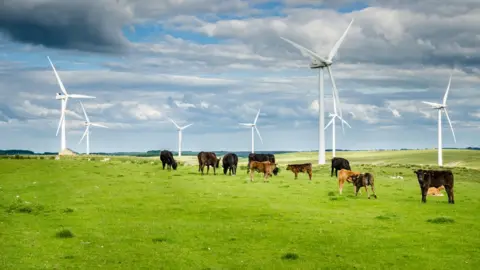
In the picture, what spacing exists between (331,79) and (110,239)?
6437 cm

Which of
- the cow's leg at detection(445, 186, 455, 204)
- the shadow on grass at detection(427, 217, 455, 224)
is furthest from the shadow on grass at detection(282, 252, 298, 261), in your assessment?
the cow's leg at detection(445, 186, 455, 204)

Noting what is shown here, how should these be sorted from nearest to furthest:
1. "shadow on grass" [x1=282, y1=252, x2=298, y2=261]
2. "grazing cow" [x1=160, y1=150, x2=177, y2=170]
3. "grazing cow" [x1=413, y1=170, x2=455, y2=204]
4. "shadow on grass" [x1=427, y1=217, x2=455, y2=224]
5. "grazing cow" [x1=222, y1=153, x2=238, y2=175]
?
"shadow on grass" [x1=282, y1=252, x2=298, y2=261] → "shadow on grass" [x1=427, y1=217, x2=455, y2=224] → "grazing cow" [x1=413, y1=170, x2=455, y2=204] → "grazing cow" [x1=222, y1=153, x2=238, y2=175] → "grazing cow" [x1=160, y1=150, x2=177, y2=170]

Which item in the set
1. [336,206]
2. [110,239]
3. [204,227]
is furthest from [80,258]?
[336,206]

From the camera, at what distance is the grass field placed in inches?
619

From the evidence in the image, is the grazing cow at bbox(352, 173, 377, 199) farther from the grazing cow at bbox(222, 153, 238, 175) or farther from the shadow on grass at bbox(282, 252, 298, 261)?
the grazing cow at bbox(222, 153, 238, 175)

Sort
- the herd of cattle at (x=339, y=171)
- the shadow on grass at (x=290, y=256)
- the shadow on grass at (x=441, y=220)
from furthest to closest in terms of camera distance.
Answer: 1. the herd of cattle at (x=339, y=171)
2. the shadow on grass at (x=441, y=220)
3. the shadow on grass at (x=290, y=256)

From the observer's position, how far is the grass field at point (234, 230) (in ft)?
51.6

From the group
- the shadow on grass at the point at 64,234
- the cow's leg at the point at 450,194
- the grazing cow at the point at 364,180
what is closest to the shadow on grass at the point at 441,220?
the cow's leg at the point at 450,194

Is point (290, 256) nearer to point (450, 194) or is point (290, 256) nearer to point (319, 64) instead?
point (450, 194)

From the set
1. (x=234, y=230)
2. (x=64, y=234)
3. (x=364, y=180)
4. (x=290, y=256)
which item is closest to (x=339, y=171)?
(x=364, y=180)

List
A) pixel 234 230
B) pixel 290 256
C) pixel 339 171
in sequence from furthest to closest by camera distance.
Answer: pixel 339 171
pixel 234 230
pixel 290 256

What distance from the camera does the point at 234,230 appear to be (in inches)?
792

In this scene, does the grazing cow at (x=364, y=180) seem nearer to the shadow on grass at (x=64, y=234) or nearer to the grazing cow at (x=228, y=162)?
the shadow on grass at (x=64, y=234)

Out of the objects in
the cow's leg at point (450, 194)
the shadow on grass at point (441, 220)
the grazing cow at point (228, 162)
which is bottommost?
the shadow on grass at point (441, 220)
